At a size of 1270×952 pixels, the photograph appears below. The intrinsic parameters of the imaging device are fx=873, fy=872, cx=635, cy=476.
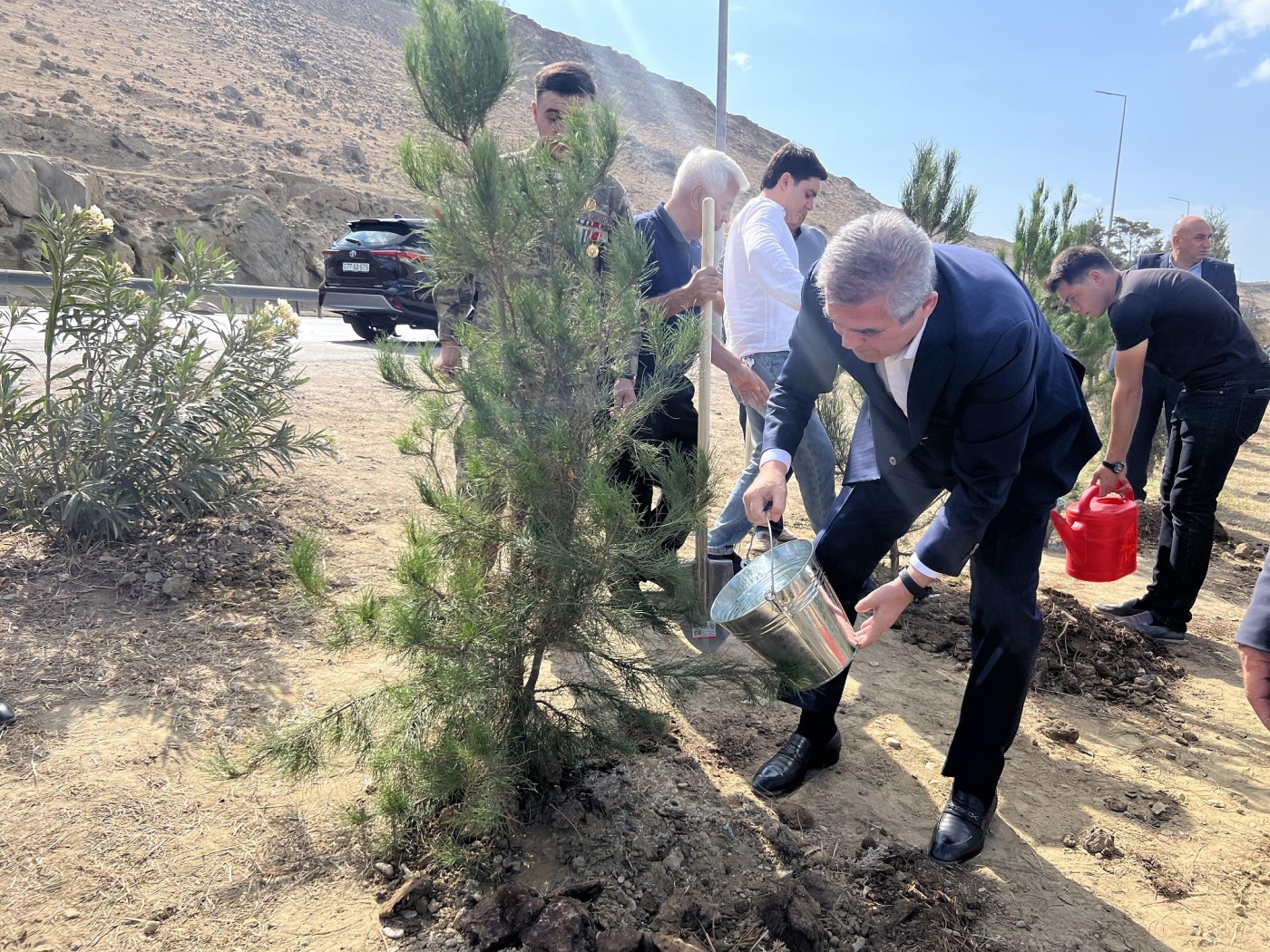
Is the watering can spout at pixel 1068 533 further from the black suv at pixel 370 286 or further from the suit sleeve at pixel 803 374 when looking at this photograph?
the black suv at pixel 370 286

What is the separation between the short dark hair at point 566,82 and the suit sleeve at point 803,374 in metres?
0.97

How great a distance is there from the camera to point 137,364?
3410 mm

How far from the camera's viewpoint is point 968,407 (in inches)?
81.9

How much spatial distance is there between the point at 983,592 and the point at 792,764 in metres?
0.74

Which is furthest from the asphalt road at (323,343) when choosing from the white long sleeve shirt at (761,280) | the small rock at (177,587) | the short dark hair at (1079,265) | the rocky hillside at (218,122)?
the short dark hair at (1079,265)

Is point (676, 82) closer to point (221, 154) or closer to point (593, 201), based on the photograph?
point (221, 154)

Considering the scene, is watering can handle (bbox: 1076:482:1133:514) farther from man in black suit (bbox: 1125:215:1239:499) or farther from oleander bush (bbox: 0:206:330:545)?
oleander bush (bbox: 0:206:330:545)

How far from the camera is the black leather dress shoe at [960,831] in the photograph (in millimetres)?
2283

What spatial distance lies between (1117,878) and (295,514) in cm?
346

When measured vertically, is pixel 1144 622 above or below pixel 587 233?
below

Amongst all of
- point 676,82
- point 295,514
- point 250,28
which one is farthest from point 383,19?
point 295,514

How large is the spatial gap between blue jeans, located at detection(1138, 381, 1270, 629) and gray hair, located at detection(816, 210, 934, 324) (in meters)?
2.69

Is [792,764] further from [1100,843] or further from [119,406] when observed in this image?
[119,406]

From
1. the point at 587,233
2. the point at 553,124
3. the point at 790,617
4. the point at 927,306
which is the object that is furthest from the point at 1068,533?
the point at 553,124
